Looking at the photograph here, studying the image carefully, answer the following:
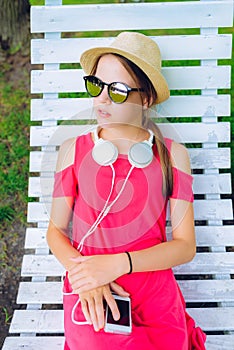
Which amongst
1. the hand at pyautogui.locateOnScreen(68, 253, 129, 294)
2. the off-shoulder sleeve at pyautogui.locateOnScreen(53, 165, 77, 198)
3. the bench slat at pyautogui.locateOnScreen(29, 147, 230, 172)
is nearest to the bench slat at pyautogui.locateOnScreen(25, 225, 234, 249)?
the bench slat at pyautogui.locateOnScreen(29, 147, 230, 172)

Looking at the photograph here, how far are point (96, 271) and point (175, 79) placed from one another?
1221mm

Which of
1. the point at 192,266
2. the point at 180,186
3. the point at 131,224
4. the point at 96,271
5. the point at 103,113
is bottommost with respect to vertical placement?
the point at 192,266

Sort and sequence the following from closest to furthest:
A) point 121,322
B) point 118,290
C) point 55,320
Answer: point 121,322 → point 118,290 → point 55,320

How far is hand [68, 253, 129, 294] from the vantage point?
83.2 inches

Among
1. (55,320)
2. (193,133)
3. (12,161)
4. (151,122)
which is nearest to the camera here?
(151,122)

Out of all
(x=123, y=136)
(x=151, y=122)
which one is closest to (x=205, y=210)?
(x=151, y=122)

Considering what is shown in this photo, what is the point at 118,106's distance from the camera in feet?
7.04

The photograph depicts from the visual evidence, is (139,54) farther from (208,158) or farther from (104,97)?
(208,158)

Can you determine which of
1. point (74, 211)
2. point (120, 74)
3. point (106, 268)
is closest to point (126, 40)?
point (120, 74)

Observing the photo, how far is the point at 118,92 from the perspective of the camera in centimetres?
211

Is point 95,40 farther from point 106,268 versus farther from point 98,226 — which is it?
point 106,268

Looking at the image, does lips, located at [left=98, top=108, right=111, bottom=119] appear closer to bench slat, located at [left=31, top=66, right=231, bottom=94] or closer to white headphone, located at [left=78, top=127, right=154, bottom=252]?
white headphone, located at [left=78, top=127, right=154, bottom=252]

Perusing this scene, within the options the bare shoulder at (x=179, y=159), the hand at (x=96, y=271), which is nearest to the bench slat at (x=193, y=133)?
the bare shoulder at (x=179, y=159)

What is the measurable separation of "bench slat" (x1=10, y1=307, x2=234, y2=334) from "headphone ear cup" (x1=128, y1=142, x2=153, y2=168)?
2.95 feet
